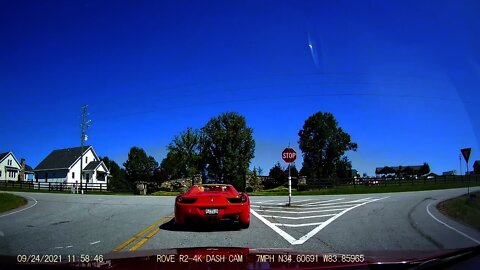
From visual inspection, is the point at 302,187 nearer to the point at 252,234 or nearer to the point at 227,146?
the point at 227,146

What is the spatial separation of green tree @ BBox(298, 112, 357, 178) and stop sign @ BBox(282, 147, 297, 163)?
61.5 meters

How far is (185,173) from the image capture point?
2899 inches

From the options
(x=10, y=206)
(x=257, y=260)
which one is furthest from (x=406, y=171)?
(x=257, y=260)

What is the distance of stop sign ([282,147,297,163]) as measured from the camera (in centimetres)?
2092

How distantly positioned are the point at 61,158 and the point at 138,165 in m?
21.8

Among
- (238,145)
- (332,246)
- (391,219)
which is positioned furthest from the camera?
(238,145)

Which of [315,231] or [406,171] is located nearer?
[315,231]

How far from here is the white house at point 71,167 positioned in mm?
74375

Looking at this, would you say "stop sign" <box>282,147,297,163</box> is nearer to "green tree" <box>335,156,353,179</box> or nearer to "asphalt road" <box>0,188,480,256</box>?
"asphalt road" <box>0,188,480,256</box>

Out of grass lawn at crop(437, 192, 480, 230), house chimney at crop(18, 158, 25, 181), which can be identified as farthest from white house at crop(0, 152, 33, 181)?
grass lawn at crop(437, 192, 480, 230)

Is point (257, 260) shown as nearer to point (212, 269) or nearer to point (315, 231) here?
point (212, 269)

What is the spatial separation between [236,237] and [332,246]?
2.40 metres

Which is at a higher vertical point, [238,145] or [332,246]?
[238,145]

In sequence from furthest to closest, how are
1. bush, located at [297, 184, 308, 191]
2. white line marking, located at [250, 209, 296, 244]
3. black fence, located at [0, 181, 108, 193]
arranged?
black fence, located at [0, 181, 108, 193]
bush, located at [297, 184, 308, 191]
white line marking, located at [250, 209, 296, 244]
